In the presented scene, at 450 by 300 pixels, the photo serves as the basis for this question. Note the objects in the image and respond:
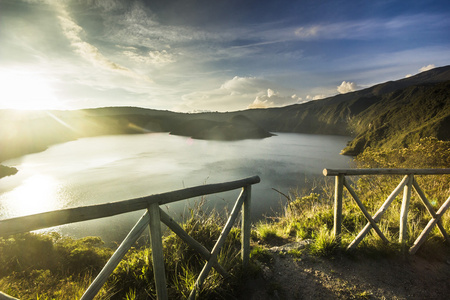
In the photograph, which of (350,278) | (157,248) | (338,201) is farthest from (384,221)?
(157,248)

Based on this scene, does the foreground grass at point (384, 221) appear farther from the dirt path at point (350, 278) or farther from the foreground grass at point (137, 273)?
the foreground grass at point (137, 273)

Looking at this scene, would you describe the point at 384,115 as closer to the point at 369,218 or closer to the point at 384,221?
the point at 384,221

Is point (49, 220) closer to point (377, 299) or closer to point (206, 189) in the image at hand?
point (206, 189)

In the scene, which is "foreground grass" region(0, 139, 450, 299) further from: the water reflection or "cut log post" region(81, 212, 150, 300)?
the water reflection

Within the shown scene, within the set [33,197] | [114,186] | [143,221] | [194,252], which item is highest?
[143,221]

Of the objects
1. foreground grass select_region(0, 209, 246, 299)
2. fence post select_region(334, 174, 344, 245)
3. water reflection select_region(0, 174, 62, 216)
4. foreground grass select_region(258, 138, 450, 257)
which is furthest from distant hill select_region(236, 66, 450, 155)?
water reflection select_region(0, 174, 62, 216)
